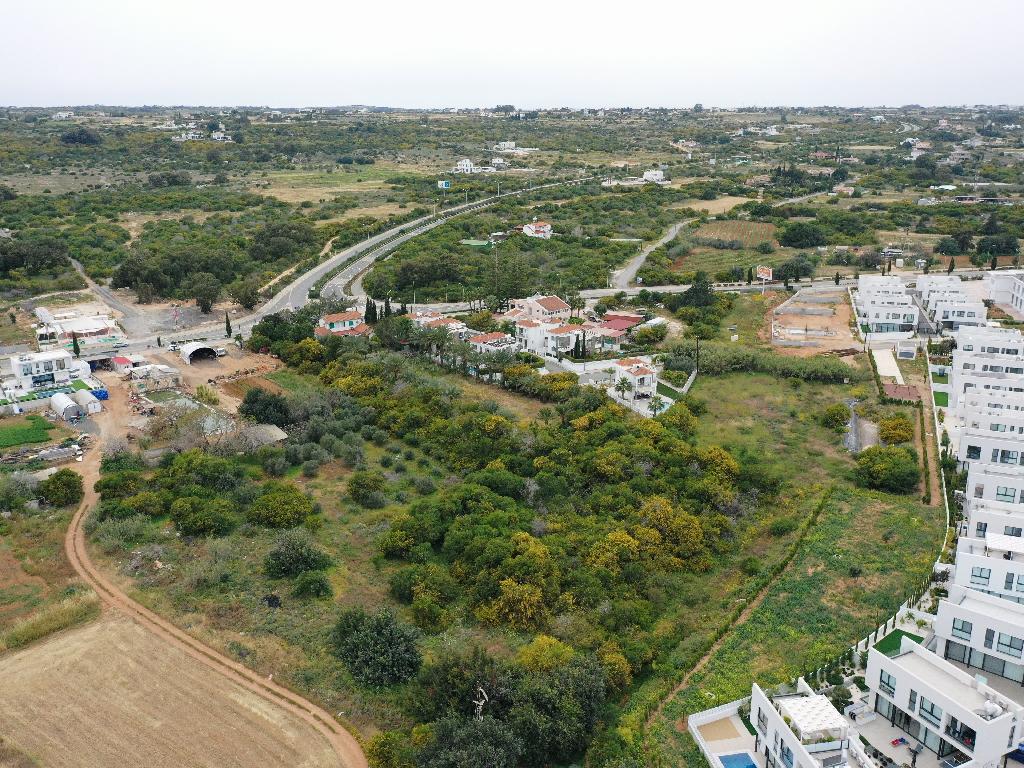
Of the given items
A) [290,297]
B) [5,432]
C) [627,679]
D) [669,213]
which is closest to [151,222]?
[290,297]

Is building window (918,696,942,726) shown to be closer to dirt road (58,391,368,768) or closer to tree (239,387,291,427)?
dirt road (58,391,368,768)

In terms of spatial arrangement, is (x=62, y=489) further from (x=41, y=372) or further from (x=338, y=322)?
(x=338, y=322)

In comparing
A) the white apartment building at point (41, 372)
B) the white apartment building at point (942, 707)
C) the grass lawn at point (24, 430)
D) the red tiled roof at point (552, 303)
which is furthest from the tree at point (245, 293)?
the white apartment building at point (942, 707)

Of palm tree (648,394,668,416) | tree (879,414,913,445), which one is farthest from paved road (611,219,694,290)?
tree (879,414,913,445)

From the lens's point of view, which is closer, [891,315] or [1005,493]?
[1005,493]

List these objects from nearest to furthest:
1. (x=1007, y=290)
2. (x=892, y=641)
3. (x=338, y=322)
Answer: (x=892, y=641) < (x=338, y=322) < (x=1007, y=290)

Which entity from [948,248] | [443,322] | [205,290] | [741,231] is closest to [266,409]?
[443,322]
